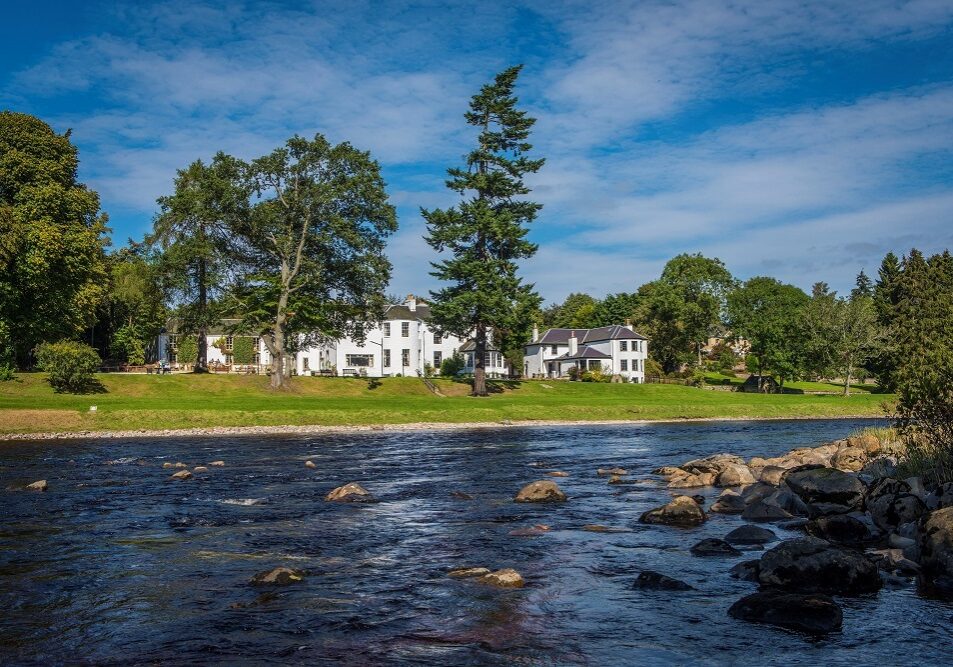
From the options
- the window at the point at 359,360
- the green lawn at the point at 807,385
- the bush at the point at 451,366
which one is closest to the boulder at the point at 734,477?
the bush at the point at 451,366

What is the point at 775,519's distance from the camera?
17109 millimetres

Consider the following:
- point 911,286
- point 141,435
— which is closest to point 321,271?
point 141,435

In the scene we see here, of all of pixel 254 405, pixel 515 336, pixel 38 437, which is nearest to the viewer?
pixel 38 437

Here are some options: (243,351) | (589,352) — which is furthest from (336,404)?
(589,352)

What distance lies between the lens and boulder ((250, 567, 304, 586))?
38.9 ft

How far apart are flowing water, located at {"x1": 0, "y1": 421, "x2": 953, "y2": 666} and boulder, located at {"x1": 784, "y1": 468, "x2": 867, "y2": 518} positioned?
254 cm

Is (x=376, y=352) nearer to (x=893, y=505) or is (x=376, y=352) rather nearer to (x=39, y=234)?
(x=39, y=234)

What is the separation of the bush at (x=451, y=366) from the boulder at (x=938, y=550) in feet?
272

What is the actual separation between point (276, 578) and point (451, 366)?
277ft

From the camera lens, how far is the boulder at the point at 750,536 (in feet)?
48.4

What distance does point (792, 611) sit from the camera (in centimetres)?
995

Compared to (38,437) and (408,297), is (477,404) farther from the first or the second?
(408,297)

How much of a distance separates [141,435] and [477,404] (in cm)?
2619

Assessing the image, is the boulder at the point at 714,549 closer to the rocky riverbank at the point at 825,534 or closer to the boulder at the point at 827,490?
the rocky riverbank at the point at 825,534
